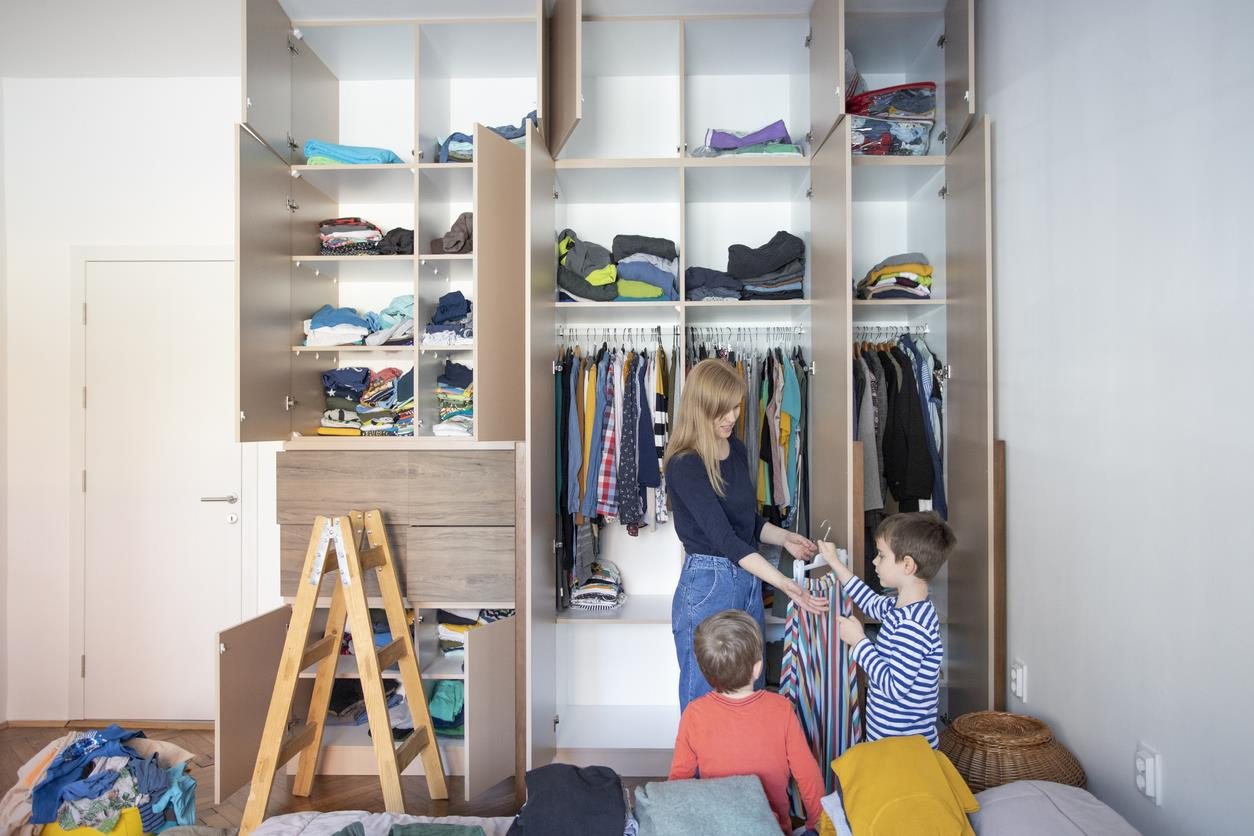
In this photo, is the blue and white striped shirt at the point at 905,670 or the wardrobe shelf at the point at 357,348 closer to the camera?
the blue and white striped shirt at the point at 905,670

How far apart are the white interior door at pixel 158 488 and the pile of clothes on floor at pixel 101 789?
3.93ft

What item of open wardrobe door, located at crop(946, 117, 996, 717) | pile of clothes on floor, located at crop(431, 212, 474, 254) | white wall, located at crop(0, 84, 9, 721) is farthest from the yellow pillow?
white wall, located at crop(0, 84, 9, 721)

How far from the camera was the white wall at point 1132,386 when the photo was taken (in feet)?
5.02

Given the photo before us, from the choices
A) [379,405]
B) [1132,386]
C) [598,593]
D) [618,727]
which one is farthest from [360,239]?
[1132,386]

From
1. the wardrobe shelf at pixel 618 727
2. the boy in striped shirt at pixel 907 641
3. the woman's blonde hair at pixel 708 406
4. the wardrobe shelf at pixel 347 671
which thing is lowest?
the wardrobe shelf at pixel 618 727

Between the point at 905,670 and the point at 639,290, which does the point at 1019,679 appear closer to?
the point at 905,670

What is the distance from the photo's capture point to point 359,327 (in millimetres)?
3160

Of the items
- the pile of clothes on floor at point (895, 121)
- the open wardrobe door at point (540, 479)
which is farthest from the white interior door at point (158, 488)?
the pile of clothes on floor at point (895, 121)

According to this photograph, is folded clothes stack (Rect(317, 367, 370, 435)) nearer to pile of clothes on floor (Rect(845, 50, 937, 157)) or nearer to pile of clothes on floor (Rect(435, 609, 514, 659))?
pile of clothes on floor (Rect(435, 609, 514, 659))

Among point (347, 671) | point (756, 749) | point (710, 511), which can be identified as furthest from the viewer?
point (347, 671)

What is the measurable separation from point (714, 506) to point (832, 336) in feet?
3.03

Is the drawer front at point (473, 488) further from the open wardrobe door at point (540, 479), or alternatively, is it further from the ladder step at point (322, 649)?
the ladder step at point (322, 649)

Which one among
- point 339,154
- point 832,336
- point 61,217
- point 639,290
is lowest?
point 832,336

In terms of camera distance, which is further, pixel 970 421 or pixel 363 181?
pixel 363 181
